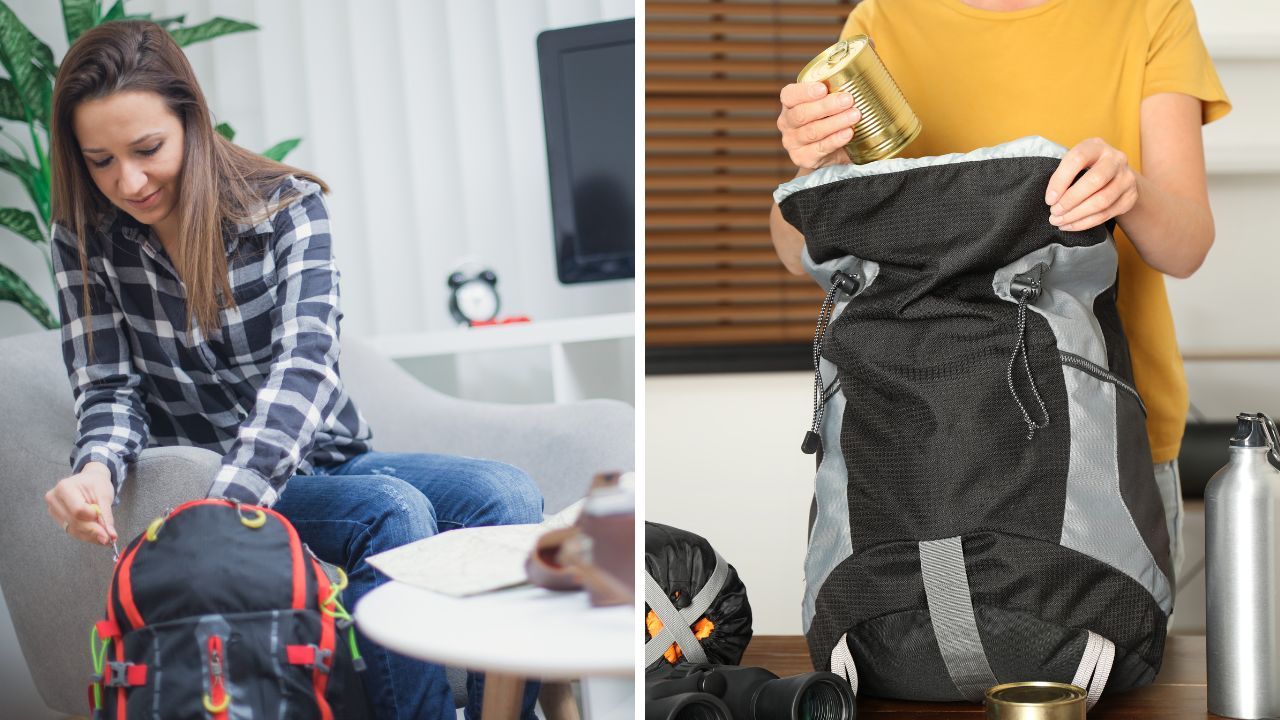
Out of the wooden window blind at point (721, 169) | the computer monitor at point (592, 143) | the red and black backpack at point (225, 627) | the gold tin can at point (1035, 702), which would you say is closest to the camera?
the gold tin can at point (1035, 702)

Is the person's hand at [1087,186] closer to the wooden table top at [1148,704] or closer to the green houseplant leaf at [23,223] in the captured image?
the wooden table top at [1148,704]

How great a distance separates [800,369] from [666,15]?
24.4 inches

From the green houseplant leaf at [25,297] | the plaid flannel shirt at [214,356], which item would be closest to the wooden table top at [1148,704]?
the plaid flannel shirt at [214,356]

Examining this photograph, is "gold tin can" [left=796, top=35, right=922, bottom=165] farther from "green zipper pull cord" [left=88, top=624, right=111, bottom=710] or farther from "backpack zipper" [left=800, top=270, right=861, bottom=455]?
"green zipper pull cord" [left=88, top=624, right=111, bottom=710]

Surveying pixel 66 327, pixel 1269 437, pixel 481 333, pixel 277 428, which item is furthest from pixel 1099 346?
pixel 66 327

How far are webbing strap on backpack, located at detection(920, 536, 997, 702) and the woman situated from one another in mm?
294

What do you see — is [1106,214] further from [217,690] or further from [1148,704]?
[217,690]

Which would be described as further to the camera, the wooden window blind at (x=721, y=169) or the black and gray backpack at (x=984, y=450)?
the wooden window blind at (x=721, y=169)

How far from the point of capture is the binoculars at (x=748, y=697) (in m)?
0.72

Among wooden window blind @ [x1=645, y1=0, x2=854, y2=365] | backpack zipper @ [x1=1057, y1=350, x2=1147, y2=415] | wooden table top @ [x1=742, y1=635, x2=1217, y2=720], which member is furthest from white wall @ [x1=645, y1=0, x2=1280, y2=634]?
backpack zipper @ [x1=1057, y1=350, x2=1147, y2=415]

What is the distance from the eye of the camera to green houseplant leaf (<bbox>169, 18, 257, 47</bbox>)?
89cm

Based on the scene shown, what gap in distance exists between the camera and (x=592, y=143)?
0.93 metres

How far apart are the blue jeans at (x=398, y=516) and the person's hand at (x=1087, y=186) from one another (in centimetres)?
44

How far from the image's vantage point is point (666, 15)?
5.80 ft
